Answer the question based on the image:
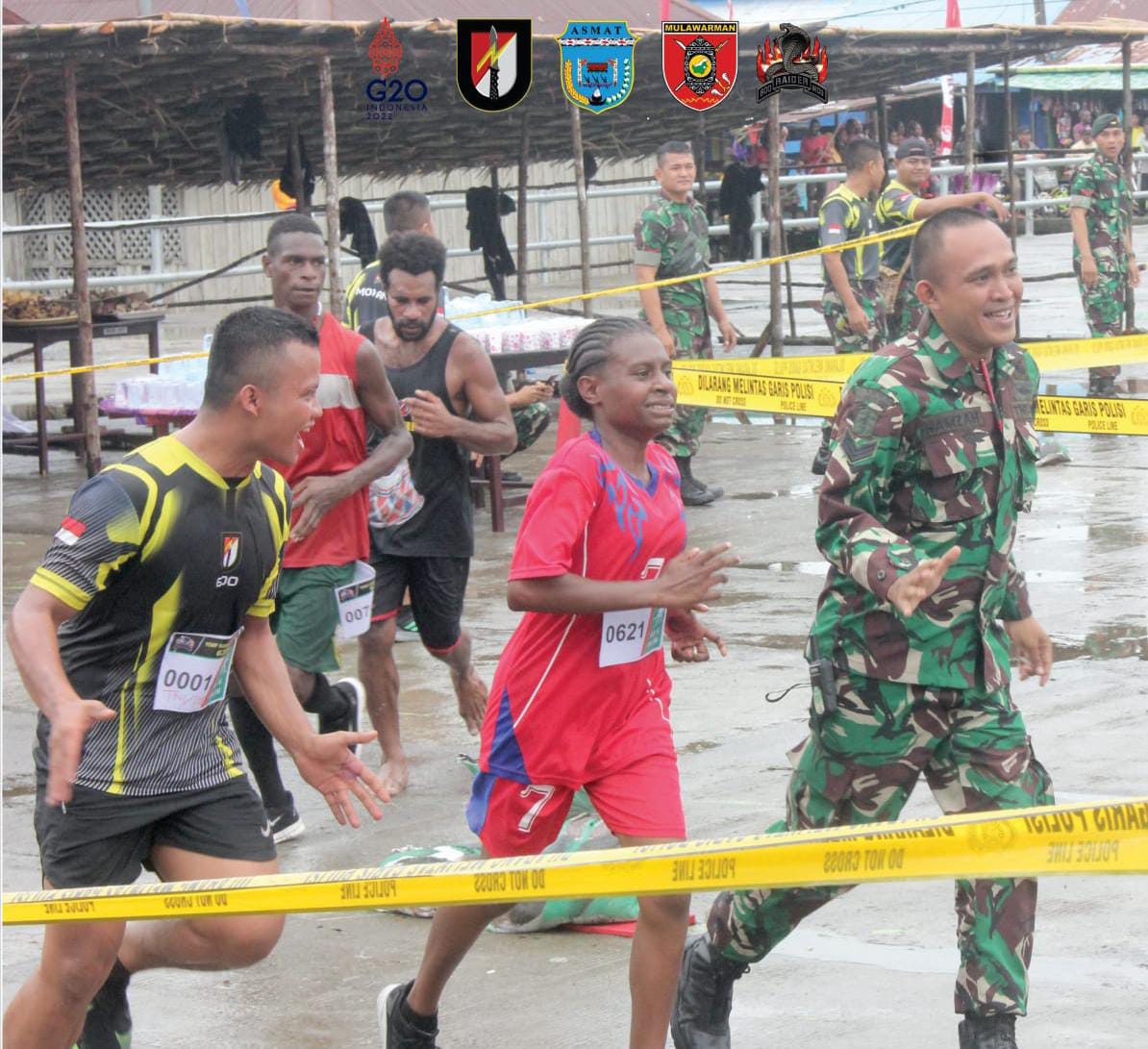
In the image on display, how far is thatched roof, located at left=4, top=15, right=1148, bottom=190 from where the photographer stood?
12789mm

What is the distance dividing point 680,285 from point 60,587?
917cm

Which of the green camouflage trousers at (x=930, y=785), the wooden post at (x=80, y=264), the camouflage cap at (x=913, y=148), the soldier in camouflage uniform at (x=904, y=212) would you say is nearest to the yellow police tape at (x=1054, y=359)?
the soldier in camouflage uniform at (x=904, y=212)

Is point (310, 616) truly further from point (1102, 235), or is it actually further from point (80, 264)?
point (1102, 235)

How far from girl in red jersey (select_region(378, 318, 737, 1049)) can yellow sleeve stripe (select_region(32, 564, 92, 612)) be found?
0.97 metres

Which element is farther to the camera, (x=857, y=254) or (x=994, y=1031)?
(x=857, y=254)

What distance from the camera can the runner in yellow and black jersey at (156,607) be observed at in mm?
3826

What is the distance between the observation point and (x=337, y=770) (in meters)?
4.03

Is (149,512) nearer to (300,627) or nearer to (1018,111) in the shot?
(300,627)

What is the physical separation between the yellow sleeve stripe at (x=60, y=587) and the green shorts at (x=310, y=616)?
8.84 ft

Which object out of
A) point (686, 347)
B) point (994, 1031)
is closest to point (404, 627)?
point (686, 347)

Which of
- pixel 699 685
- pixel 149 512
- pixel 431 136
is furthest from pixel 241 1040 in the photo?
pixel 431 136

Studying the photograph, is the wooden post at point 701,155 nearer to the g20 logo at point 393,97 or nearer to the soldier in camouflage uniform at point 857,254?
the g20 logo at point 393,97

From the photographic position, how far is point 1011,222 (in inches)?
757

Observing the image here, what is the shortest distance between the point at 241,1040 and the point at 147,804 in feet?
3.01
